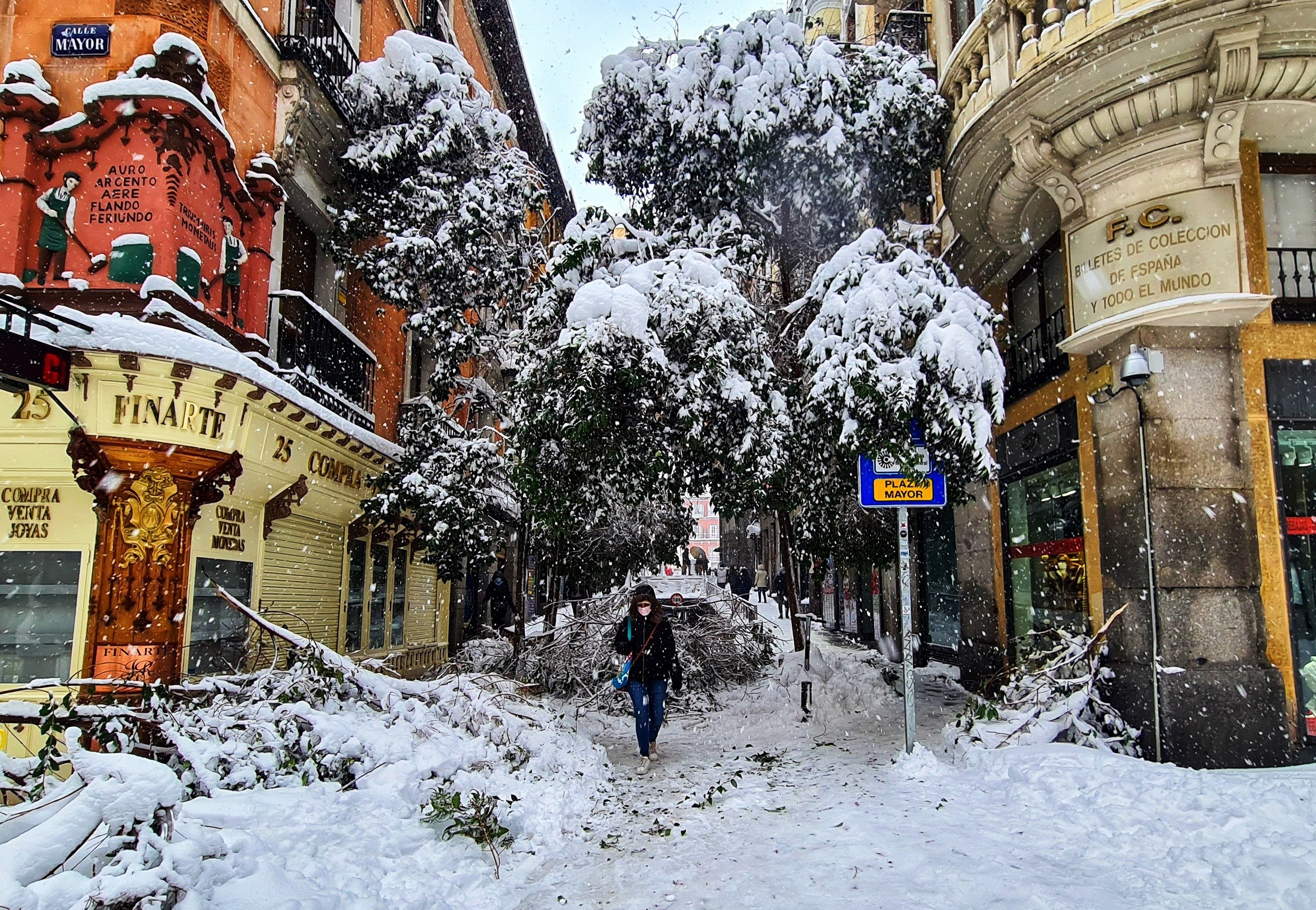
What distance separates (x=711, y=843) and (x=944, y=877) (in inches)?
60.1

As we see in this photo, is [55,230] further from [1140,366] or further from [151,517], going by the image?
[1140,366]

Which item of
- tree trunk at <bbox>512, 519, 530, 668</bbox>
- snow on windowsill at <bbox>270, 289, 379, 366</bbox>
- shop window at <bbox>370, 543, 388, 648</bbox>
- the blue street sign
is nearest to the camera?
the blue street sign

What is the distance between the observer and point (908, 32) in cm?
1335

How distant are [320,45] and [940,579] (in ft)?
43.6

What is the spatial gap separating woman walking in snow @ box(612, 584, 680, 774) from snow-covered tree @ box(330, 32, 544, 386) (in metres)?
5.17

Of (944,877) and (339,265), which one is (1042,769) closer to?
(944,877)

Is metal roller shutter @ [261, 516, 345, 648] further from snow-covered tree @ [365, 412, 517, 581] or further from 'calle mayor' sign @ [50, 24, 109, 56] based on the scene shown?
'calle mayor' sign @ [50, 24, 109, 56]

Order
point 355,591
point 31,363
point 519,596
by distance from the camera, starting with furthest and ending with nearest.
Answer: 1. point 355,591
2. point 519,596
3. point 31,363

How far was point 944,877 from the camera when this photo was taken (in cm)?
439

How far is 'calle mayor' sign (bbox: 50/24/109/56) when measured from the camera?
8.46 metres

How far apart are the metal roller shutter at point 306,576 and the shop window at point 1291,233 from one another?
1068 centimetres

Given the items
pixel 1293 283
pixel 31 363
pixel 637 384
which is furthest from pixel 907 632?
pixel 31 363

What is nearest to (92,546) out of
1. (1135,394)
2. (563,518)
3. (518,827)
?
(563,518)

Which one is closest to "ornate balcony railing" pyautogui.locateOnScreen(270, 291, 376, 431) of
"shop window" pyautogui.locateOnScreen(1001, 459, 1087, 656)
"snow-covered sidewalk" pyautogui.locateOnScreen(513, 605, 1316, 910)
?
"snow-covered sidewalk" pyautogui.locateOnScreen(513, 605, 1316, 910)
